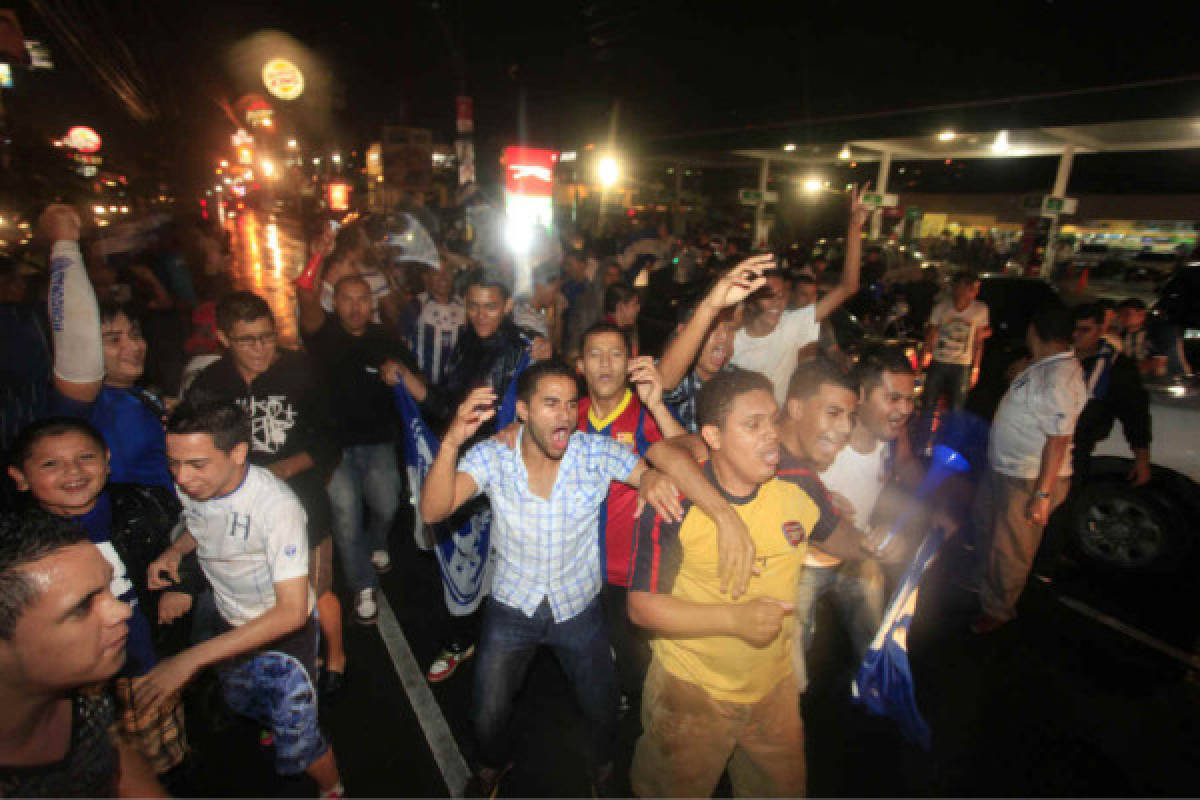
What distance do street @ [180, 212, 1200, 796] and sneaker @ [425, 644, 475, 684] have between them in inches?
2.5

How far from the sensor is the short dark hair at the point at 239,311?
3486 mm

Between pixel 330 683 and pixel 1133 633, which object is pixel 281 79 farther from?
pixel 1133 633

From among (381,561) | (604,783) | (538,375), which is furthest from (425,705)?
(538,375)

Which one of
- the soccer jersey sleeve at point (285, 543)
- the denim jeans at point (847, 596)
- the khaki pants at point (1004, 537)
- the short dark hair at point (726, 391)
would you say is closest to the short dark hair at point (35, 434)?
the soccer jersey sleeve at point (285, 543)

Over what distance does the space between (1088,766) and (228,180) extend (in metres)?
69.6

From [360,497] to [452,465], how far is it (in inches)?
84.1

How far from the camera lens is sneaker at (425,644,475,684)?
3.83 meters

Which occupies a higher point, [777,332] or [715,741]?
[777,332]

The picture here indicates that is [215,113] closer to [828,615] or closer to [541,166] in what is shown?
[541,166]

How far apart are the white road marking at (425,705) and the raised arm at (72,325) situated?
97.5 inches

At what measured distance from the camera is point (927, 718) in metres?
3.71

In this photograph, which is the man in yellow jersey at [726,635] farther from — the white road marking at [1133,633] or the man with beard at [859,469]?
the white road marking at [1133,633]

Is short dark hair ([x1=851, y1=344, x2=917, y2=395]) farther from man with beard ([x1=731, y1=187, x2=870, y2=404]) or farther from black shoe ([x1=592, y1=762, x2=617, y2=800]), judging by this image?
black shoe ([x1=592, y1=762, x2=617, y2=800])

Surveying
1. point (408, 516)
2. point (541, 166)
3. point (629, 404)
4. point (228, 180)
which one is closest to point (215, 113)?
point (228, 180)
